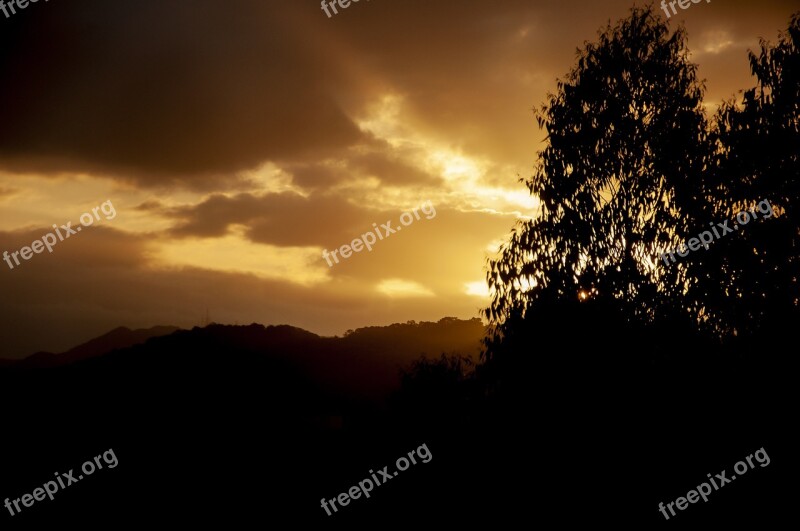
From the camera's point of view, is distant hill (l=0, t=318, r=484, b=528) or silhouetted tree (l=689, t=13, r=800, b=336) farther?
distant hill (l=0, t=318, r=484, b=528)

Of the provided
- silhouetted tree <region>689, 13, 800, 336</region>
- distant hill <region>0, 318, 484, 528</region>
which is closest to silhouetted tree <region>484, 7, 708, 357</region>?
silhouetted tree <region>689, 13, 800, 336</region>

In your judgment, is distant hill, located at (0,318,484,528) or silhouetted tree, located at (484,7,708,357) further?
distant hill, located at (0,318,484,528)

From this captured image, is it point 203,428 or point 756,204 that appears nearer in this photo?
point 756,204

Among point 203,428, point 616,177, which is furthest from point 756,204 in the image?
point 203,428

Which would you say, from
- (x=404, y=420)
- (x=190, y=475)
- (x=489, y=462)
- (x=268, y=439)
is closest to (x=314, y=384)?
(x=268, y=439)

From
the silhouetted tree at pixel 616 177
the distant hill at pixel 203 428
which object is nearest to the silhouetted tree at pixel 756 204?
the silhouetted tree at pixel 616 177

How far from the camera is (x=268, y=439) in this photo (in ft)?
227

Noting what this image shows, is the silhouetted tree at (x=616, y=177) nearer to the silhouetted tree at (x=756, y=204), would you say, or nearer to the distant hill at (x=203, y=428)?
the silhouetted tree at (x=756, y=204)

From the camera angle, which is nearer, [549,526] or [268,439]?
Result: [549,526]

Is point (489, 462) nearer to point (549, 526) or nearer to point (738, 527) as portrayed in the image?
point (549, 526)

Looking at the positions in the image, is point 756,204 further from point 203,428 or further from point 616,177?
point 203,428

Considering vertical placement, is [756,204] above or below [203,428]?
below

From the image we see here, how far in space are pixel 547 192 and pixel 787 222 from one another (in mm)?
5746

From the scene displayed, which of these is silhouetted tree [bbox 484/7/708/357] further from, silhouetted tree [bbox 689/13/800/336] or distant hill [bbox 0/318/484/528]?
distant hill [bbox 0/318/484/528]
